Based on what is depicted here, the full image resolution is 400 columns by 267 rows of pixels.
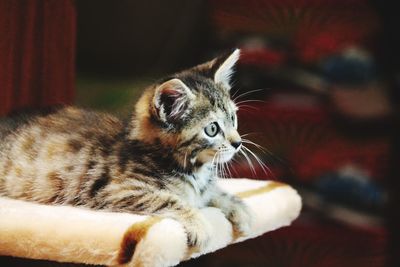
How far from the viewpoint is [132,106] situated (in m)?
1.40

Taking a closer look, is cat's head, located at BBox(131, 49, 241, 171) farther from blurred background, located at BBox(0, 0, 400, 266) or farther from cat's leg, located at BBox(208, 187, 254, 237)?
blurred background, located at BBox(0, 0, 400, 266)

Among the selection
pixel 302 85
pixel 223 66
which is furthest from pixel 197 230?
pixel 302 85

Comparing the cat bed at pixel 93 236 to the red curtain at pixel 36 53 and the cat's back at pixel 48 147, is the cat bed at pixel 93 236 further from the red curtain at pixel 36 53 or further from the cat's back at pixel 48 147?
the red curtain at pixel 36 53

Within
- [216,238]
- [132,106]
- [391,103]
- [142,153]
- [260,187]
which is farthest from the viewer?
[391,103]

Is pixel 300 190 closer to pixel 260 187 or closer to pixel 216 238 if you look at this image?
pixel 260 187

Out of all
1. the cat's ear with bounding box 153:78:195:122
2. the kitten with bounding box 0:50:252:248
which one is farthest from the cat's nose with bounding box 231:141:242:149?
Answer: the cat's ear with bounding box 153:78:195:122

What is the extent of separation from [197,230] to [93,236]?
18 cm

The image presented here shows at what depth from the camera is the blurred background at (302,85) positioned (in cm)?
221

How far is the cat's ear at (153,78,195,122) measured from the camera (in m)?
1.18

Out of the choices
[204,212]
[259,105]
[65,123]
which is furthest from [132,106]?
[259,105]

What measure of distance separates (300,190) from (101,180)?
1.19 m

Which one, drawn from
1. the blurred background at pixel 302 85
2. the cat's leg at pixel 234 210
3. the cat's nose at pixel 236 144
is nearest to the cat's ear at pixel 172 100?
the cat's nose at pixel 236 144

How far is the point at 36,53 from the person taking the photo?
1690 millimetres

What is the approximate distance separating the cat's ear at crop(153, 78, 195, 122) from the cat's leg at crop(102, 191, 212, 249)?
15cm
